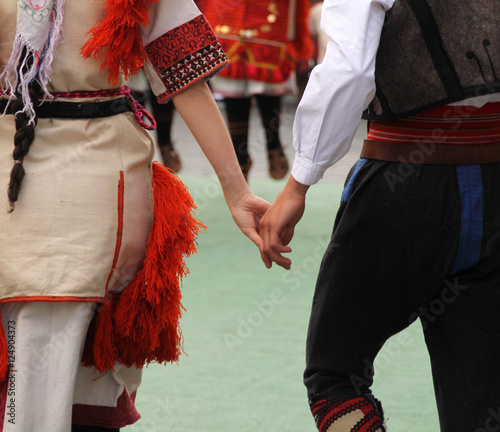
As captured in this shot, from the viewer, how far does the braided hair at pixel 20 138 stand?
5.48 ft

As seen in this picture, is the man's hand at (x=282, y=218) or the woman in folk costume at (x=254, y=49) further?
the woman in folk costume at (x=254, y=49)

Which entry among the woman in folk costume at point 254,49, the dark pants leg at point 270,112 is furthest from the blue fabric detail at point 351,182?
the dark pants leg at point 270,112

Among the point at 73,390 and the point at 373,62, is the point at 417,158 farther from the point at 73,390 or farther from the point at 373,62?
the point at 73,390

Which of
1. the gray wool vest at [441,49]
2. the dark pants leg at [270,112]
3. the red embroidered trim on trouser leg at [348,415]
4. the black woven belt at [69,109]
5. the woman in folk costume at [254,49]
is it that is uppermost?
the gray wool vest at [441,49]

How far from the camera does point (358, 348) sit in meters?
1.78

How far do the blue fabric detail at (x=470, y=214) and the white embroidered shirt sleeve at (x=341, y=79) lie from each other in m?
0.24

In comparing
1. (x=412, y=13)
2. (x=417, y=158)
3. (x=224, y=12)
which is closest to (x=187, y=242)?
(x=417, y=158)

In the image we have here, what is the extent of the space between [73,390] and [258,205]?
57cm

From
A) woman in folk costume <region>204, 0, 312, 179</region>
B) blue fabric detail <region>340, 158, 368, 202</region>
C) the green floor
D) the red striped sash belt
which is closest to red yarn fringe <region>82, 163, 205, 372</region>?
blue fabric detail <region>340, 158, 368, 202</region>

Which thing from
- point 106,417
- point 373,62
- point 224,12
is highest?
point 373,62

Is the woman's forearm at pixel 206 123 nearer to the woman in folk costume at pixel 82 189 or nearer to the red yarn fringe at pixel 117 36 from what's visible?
the woman in folk costume at pixel 82 189

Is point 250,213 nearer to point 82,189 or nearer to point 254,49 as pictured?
point 82,189

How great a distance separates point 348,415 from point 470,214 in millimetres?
467

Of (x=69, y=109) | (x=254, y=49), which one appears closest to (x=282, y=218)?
(x=69, y=109)
